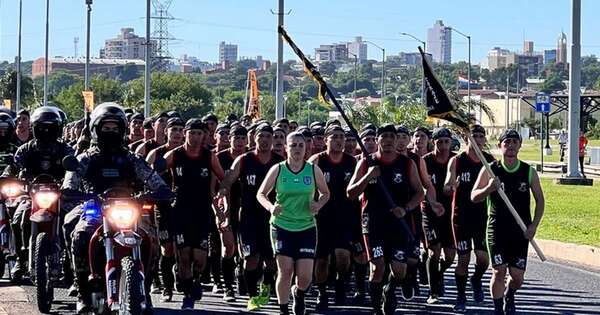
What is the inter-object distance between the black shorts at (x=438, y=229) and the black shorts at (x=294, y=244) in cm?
317

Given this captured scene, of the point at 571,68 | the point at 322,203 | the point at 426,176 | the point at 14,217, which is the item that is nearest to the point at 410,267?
the point at 426,176

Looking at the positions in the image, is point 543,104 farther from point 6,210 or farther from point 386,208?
point 386,208

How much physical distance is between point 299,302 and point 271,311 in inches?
57.1

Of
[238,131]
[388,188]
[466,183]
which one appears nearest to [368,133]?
[238,131]

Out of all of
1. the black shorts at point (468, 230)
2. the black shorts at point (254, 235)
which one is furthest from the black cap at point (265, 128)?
the black shorts at point (468, 230)

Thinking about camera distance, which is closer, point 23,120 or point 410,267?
point 410,267

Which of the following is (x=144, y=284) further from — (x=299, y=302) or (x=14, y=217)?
(x=14, y=217)

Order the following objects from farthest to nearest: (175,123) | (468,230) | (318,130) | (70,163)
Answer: (318,130), (175,123), (468,230), (70,163)

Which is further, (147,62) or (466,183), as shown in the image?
(147,62)

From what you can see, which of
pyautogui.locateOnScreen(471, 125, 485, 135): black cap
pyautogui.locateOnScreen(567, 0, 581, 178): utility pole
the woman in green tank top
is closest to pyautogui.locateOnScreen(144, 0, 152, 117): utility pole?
pyautogui.locateOnScreen(567, 0, 581, 178): utility pole

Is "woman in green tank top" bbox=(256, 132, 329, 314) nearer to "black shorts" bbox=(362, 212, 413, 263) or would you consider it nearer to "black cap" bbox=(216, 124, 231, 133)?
"black shorts" bbox=(362, 212, 413, 263)

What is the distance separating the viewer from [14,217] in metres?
13.4

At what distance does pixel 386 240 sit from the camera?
12.2 meters

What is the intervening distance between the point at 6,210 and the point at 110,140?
4.11m
